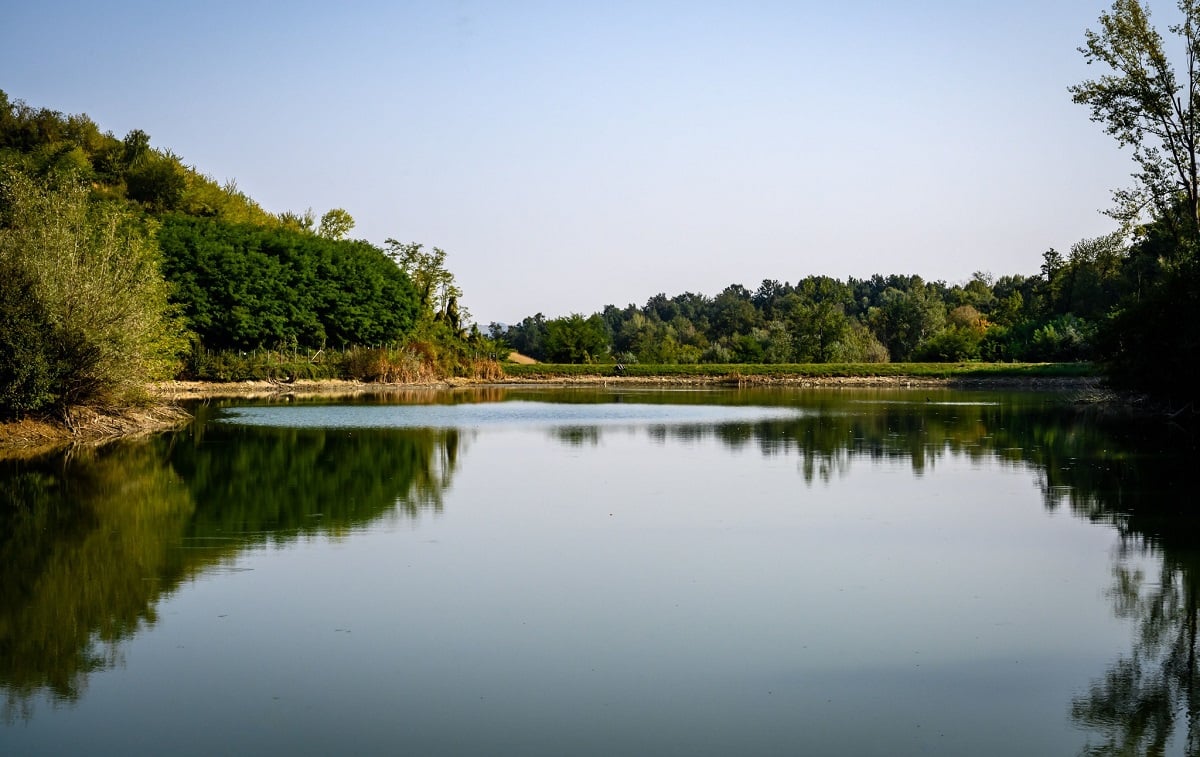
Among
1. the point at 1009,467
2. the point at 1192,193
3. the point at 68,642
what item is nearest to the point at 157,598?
the point at 68,642

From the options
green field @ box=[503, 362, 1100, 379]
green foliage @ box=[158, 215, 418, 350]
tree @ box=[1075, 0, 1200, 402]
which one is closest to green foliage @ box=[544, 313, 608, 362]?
green field @ box=[503, 362, 1100, 379]

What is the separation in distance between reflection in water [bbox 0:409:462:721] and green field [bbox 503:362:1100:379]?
47.2 metres

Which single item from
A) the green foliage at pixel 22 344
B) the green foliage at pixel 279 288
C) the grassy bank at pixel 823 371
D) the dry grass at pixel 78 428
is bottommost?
the dry grass at pixel 78 428

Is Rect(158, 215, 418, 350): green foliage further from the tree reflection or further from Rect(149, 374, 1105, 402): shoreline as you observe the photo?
the tree reflection

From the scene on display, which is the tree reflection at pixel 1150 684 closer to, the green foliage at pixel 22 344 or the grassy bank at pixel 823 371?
the green foliage at pixel 22 344

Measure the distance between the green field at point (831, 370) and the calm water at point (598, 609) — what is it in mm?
47463

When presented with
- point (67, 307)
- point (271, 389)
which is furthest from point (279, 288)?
point (67, 307)

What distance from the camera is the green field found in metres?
64.4

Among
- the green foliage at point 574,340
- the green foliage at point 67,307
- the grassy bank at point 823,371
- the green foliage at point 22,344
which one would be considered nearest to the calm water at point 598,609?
the green foliage at point 22,344

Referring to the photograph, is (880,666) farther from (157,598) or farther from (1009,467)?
(1009,467)

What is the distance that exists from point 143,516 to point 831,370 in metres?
58.9

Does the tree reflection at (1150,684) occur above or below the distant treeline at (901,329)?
below

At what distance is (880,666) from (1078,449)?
17.4 m

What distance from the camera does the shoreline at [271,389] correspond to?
23609 millimetres
